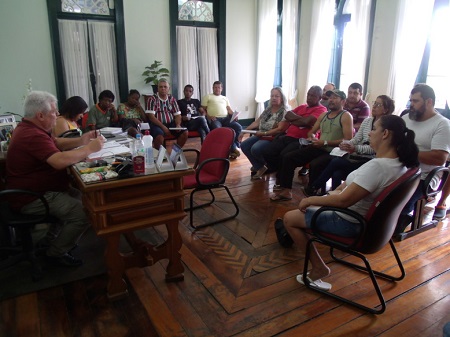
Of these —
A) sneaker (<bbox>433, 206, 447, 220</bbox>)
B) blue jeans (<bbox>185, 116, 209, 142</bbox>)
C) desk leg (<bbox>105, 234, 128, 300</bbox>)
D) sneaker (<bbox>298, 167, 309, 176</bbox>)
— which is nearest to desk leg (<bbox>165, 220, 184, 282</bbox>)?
desk leg (<bbox>105, 234, 128, 300</bbox>)

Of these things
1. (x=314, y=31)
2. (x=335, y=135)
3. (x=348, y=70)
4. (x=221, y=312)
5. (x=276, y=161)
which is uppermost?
(x=314, y=31)

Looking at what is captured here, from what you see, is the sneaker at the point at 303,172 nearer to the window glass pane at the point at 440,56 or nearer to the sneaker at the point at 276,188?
the sneaker at the point at 276,188

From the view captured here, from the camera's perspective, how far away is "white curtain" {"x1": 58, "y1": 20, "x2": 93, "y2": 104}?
5918 mm

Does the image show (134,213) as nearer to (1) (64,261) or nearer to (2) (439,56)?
(1) (64,261)

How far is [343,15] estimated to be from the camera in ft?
20.0

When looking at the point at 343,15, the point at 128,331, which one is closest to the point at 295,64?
the point at 343,15

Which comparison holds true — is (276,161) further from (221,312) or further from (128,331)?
(128,331)

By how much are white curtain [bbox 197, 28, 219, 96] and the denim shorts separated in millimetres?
5639

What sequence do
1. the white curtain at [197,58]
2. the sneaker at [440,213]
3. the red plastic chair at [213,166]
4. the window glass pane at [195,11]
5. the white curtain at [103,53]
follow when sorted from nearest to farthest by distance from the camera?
the red plastic chair at [213,166], the sneaker at [440,213], the white curtain at [103,53], the window glass pane at [195,11], the white curtain at [197,58]

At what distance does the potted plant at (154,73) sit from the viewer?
6398 mm

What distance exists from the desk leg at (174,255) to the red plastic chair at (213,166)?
2.65 ft

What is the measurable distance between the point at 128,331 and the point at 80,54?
5.53 meters

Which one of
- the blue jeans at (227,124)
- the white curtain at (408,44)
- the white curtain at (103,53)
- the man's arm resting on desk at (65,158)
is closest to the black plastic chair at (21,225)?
the man's arm resting on desk at (65,158)

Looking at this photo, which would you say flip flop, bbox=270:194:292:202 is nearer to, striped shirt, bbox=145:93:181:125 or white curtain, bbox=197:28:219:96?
striped shirt, bbox=145:93:181:125
